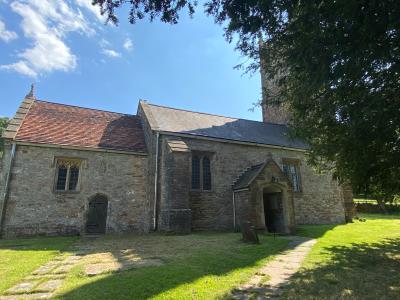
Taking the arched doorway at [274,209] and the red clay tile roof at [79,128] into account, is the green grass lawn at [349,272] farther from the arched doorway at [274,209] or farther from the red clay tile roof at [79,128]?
the red clay tile roof at [79,128]

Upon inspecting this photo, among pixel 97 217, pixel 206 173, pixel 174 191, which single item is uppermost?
pixel 206 173

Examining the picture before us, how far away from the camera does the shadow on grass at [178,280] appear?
203 inches

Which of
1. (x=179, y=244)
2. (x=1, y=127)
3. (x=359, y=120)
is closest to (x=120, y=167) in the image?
(x=179, y=244)

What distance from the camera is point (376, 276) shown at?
6695 millimetres

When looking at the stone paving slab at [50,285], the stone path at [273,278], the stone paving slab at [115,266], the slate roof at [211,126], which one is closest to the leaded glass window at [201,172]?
the slate roof at [211,126]

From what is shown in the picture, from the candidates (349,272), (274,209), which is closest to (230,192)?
(274,209)

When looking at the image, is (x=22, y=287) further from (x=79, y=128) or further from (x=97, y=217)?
(x=79, y=128)

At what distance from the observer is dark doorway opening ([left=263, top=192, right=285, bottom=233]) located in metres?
16.9

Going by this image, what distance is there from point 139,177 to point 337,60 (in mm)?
13577

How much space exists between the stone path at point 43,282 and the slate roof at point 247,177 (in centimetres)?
1025

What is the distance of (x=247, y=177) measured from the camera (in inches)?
677

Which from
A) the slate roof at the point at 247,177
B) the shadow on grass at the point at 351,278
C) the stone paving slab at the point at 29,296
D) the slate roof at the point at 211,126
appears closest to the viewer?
the stone paving slab at the point at 29,296

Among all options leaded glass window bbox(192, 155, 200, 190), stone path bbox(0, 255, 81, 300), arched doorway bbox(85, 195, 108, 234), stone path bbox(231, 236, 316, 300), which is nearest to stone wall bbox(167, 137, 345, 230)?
leaded glass window bbox(192, 155, 200, 190)

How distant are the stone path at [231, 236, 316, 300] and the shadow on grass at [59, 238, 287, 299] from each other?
12.2 inches
